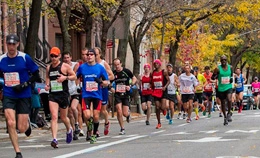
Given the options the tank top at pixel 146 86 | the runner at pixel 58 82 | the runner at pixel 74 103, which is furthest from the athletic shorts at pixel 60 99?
the tank top at pixel 146 86

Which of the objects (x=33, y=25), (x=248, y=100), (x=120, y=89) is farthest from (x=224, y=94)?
(x=248, y=100)

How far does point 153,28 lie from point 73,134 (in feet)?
95.7

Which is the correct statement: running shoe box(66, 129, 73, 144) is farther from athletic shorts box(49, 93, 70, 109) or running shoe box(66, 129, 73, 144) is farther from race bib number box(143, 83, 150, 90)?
race bib number box(143, 83, 150, 90)

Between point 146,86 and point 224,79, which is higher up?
point 224,79

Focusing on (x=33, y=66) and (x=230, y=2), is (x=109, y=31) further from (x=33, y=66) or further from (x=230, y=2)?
(x=33, y=66)

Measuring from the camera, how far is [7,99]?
12320mm

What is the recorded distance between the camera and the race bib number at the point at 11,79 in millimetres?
12359

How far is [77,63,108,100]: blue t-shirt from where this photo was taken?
15.1 m

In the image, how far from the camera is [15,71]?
1241 cm

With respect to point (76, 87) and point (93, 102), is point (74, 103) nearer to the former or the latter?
point (76, 87)

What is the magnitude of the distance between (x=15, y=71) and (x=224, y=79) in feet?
31.3

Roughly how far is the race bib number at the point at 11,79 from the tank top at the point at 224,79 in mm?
9514

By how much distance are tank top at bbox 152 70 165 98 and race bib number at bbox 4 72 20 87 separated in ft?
28.6

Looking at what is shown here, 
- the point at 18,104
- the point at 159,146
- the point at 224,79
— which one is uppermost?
the point at 224,79
